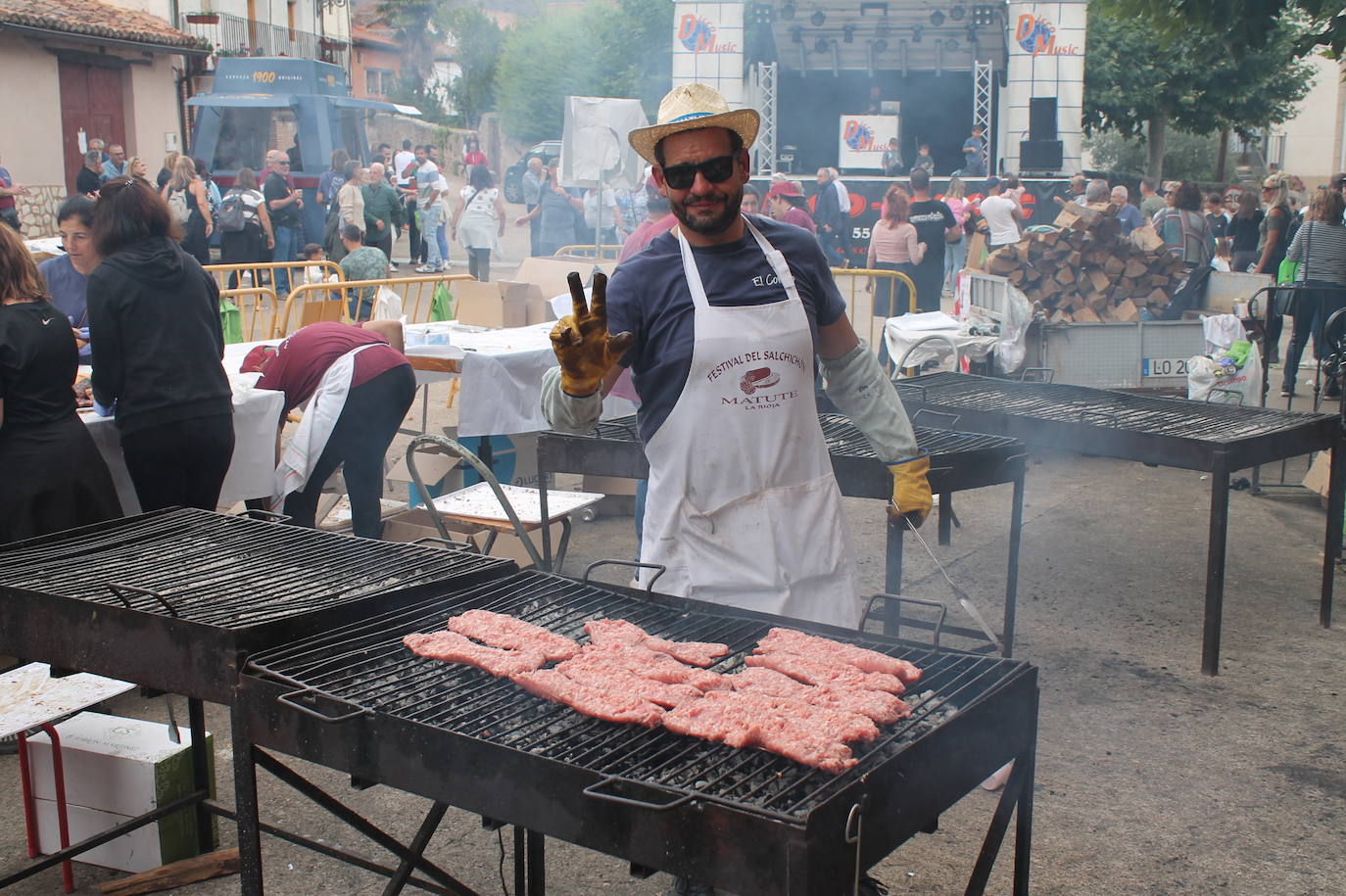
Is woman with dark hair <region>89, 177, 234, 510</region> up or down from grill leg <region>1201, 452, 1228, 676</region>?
up

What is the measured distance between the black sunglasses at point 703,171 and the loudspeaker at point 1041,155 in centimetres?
2085

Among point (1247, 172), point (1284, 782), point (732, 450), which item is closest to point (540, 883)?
point (732, 450)

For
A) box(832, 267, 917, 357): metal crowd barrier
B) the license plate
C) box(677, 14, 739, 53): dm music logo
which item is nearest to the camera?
the license plate

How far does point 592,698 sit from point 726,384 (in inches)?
39.6

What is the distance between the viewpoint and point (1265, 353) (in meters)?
8.77

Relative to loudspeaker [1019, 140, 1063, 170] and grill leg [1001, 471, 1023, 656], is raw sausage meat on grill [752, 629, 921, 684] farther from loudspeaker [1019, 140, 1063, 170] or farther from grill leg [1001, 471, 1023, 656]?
loudspeaker [1019, 140, 1063, 170]

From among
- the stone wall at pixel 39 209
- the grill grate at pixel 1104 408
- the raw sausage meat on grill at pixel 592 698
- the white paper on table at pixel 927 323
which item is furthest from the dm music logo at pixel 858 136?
the raw sausage meat on grill at pixel 592 698

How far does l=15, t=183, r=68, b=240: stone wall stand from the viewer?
22.0 m

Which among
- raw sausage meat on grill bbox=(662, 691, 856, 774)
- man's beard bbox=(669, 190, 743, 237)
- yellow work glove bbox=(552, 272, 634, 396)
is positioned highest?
man's beard bbox=(669, 190, 743, 237)

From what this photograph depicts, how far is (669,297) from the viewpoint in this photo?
3059 mm

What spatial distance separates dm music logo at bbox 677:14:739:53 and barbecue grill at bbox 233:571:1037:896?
20432 millimetres

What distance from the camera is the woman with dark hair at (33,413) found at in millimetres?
4285

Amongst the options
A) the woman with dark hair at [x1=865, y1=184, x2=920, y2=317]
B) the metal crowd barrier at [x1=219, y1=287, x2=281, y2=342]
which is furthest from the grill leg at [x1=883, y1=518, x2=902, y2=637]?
the woman with dark hair at [x1=865, y1=184, x2=920, y2=317]

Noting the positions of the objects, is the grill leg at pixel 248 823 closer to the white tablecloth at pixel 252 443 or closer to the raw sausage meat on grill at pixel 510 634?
the raw sausage meat on grill at pixel 510 634
